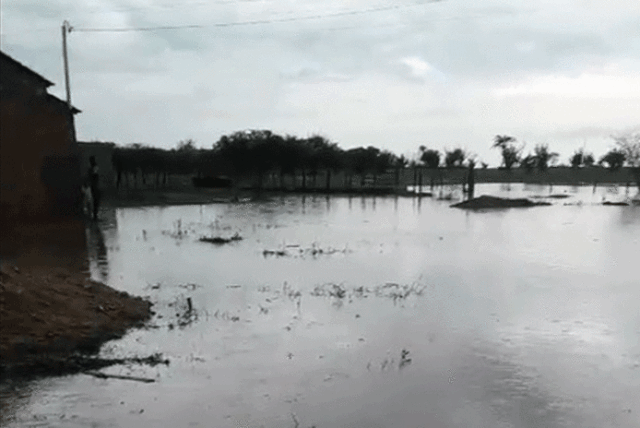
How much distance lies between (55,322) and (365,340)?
391cm

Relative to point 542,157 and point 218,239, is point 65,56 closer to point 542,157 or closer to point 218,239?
point 218,239

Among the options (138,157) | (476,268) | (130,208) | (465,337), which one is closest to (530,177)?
(138,157)

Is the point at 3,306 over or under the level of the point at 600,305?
over

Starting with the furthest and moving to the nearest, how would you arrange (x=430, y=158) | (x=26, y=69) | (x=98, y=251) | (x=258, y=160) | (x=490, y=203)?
(x=430, y=158) → (x=258, y=160) → (x=490, y=203) → (x=26, y=69) → (x=98, y=251)

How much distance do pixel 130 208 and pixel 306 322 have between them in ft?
83.0

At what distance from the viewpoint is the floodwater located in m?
5.59

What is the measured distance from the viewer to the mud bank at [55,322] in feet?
21.3

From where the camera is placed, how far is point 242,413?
Answer: 5523mm

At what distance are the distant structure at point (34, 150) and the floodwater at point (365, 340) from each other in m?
6.47

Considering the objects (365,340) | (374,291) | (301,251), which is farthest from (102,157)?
(365,340)

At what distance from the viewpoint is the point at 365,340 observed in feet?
25.9

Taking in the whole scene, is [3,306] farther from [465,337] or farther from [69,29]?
[69,29]

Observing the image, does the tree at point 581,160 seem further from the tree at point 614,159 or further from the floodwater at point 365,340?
the floodwater at point 365,340

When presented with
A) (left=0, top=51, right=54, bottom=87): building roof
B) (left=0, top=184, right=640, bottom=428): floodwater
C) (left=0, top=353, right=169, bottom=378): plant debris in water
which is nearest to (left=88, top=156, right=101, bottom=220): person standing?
(left=0, top=51, right=54, bottom=87): building roof
